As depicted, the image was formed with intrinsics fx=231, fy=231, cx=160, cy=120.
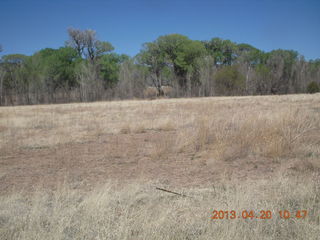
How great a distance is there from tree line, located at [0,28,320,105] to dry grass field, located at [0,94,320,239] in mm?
38333

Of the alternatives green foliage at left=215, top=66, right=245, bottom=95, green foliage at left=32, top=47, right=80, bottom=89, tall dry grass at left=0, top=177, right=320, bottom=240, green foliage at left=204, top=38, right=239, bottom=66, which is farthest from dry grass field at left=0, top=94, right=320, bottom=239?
green foliage at left=204, top=38, right=239, bottom=66

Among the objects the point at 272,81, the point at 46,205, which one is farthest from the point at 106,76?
the point at 46,205

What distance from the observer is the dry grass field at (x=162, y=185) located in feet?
7.75

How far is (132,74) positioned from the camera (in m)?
48.3

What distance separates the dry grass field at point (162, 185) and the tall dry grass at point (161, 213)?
12mm

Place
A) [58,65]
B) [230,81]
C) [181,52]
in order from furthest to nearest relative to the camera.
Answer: [181,52], [58,65], [230,81]

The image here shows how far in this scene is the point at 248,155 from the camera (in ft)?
16.8

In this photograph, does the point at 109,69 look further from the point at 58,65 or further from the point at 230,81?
the point at 230,81

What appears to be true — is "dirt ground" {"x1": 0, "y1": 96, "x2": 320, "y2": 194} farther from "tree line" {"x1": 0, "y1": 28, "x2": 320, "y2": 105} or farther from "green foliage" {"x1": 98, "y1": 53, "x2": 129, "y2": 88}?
"green foliage" {"x1": 98, "y1": 53, "x2": 129, "y2": 88}

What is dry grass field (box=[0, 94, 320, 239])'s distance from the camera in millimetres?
2363

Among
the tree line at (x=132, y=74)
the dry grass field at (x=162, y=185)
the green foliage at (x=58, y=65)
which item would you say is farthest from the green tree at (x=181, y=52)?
the dry grass field at (x=162, y=185)

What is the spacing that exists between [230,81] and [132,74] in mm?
19788
